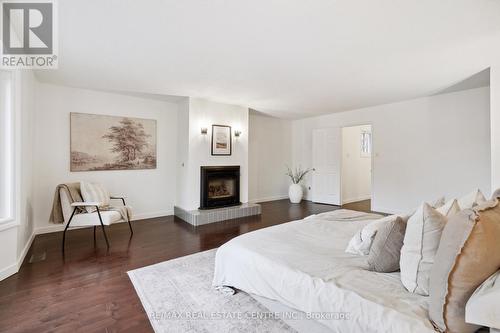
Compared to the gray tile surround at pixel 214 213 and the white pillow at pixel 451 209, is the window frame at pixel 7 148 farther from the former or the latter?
the white pillow at pixel 451 209

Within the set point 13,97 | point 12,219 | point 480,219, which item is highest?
point 13,97

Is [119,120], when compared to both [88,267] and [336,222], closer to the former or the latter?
[88,267]

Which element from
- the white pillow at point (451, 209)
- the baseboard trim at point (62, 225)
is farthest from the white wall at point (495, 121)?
the baseboard trim at point (62, 225)

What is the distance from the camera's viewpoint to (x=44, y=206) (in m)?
4.07

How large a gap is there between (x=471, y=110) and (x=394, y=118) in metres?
1.27

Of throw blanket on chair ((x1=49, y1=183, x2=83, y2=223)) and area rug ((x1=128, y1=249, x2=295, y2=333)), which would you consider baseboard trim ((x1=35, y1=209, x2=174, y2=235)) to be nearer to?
throw blanket on chair ((x1=49, y1=183, x2=83, y2=223))

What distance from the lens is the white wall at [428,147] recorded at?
4336mm

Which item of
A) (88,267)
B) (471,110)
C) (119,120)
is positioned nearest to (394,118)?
(471,110)

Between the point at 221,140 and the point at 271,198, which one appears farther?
the point at 271,198

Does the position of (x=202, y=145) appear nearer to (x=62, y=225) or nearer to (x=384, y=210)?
(x=62, y=225)

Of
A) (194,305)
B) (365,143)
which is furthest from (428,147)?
(194,305)

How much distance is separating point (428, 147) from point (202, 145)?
4557 mm

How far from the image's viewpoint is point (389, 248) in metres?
1.53

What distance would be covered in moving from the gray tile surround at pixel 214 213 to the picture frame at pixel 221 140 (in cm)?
121
